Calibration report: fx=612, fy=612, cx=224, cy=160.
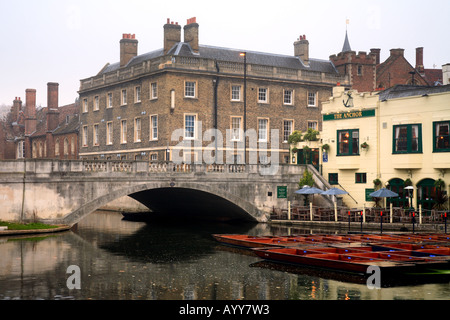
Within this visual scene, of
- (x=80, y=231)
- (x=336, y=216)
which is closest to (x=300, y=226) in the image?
(x=336, y=216)

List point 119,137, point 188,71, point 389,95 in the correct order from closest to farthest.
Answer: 1. point 389,95
2. point 188,71
3. point 119,137

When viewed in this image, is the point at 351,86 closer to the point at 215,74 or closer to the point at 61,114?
the point at 215,74

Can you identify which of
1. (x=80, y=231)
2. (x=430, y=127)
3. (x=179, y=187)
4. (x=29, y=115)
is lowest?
(x=80, y=231)

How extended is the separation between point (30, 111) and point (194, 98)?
33413 millimetres

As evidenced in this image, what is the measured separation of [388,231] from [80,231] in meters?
18.7

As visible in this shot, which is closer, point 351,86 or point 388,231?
point 388,231

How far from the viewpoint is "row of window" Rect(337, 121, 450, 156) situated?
1512 inches

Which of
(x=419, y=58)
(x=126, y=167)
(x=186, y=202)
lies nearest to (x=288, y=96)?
(x=186, y=202)

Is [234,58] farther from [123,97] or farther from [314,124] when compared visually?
[123,97]

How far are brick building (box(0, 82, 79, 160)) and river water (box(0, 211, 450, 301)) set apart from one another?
3740 cm

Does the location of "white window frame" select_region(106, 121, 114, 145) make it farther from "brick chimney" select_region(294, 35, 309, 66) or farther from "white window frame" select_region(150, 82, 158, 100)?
"brick chimney" select_region(294, 35, 309, 66)

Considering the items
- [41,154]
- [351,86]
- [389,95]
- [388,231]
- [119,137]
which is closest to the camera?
[388,231]

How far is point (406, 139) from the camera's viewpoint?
40.4 m

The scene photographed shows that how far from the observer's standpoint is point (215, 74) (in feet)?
170
